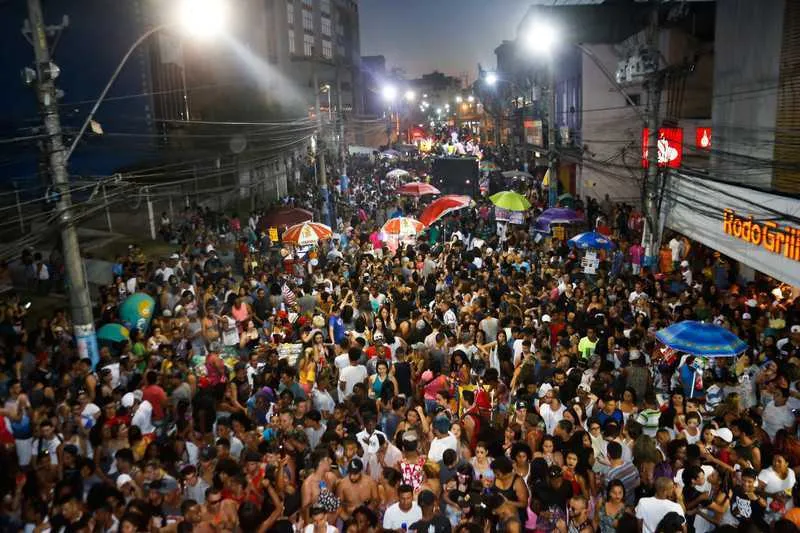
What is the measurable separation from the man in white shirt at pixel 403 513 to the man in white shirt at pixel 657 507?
1.97m

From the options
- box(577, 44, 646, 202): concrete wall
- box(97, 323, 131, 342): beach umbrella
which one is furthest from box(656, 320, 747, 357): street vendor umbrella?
box(577, 44, 646, 202): concrete wall

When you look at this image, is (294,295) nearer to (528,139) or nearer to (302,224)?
(302,224)

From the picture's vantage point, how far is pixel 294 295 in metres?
14.0

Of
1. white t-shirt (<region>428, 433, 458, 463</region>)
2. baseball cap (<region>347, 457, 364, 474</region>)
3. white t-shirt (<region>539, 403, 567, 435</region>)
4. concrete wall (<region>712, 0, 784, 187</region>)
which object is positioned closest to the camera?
baseball cap (<region>347, 457, 364, 474</region>)

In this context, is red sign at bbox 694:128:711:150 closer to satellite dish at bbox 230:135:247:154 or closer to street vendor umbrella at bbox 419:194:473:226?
street vendor umbrella at bbox 419:194:473:226

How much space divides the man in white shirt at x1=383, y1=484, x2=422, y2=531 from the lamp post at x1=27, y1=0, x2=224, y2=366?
6.47m

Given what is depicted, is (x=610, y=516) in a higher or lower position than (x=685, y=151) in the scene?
lower

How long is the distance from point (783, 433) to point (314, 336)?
246 inches

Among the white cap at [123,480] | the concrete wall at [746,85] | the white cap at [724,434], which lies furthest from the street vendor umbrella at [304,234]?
the white cap at [724,434]

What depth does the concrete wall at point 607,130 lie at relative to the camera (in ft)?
96.9

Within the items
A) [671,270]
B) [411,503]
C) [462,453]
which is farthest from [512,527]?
[671,270]

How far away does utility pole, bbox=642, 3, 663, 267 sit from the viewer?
15.6 meters

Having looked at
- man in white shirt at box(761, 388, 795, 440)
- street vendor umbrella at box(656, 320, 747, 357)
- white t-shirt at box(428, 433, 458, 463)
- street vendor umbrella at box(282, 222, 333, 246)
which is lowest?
man in white shirt at box(761, 388, 795, 440)

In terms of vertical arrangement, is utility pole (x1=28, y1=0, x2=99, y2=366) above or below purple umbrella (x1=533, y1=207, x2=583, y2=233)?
above
